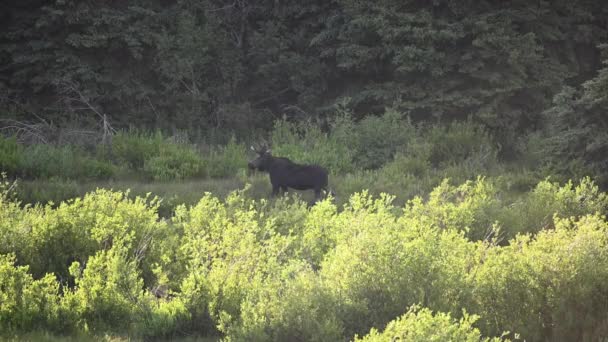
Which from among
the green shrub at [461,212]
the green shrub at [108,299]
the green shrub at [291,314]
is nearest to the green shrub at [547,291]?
the green shrub at [461,212]

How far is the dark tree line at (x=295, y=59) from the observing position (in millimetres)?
20656

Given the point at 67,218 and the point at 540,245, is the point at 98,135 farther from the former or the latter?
the point at 540,245

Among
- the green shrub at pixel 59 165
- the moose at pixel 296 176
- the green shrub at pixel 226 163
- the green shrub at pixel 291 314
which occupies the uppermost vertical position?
the green shrub at pixel 291 314

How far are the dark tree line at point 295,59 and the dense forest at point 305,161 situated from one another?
86 millimetres

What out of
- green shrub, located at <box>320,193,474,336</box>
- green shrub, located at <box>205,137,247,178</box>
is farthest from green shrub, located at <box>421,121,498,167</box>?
green shrub, located at <box>320,193,474,336</box>

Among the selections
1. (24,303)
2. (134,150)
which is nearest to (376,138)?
(134,150)

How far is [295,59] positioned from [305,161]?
688 cm

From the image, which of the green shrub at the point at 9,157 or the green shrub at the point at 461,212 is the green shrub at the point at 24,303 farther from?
the green shrub at the point at 9,157

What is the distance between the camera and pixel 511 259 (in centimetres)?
817

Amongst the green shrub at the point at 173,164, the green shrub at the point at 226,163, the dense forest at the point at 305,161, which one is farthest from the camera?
the green shrub at the point at 226,163

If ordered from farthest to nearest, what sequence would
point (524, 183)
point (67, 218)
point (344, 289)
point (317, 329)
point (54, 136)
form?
point (54, 136)
point (524, 183)
point (67, 218)
point (344, 289)
point (317, 329)

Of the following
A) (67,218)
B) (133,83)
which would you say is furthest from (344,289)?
(133,83)

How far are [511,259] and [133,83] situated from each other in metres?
16.4

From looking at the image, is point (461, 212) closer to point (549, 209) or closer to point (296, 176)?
point (549, 209)
